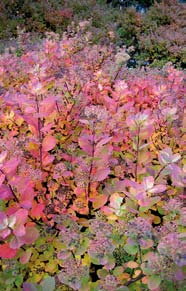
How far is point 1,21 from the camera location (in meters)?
8.32

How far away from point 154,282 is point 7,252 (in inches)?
14.2

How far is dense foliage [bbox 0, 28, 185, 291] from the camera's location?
3.00 feet

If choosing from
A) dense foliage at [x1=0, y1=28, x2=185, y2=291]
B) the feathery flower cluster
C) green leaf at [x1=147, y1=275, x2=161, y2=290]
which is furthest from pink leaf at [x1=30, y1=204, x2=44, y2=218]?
green leaf at [x1=147, y1=275, x2=161, y2=290]

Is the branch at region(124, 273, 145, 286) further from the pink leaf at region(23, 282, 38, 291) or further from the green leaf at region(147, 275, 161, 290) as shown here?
the pink leaf at region(23, 282, 38, 291)

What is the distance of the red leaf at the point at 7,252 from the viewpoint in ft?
3.28

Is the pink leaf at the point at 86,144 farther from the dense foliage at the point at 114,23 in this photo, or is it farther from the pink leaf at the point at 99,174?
the dense foliage at the point at 114,23

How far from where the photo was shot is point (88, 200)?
1.21 meters

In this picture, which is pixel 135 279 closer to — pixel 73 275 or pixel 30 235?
pixel 73 275

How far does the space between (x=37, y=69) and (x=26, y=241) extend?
670 millimetres

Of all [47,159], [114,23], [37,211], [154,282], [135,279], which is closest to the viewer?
[154,282]

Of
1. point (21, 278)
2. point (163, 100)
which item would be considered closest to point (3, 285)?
point (21, 278)

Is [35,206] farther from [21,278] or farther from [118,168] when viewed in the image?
[118,168]

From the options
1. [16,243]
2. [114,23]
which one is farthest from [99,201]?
[114,23]

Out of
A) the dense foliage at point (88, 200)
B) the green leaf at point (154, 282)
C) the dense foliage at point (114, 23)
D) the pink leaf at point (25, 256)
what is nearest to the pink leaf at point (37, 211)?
the dense foliage at point (88, 200)
